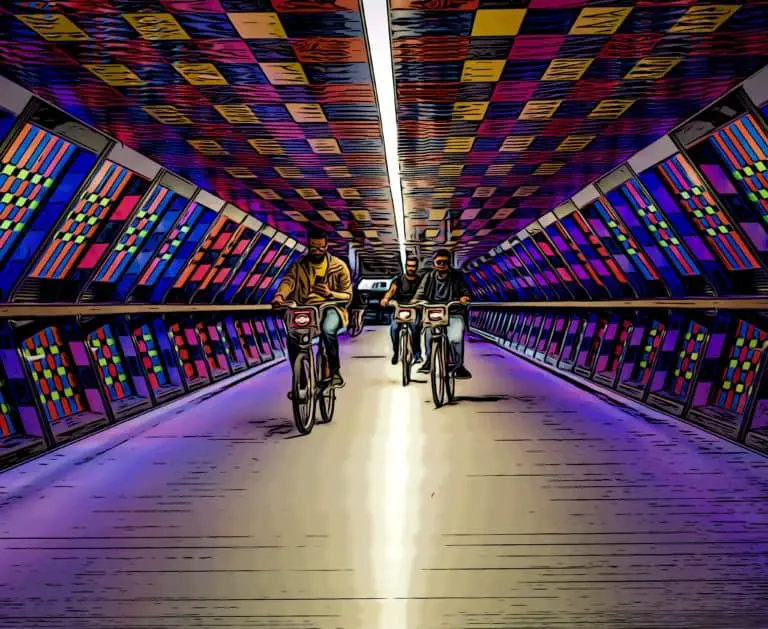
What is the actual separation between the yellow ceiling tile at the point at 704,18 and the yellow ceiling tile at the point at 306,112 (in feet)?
8.81

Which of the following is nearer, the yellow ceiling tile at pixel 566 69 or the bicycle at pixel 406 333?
the yellow ceiling tile at pixel 566 69

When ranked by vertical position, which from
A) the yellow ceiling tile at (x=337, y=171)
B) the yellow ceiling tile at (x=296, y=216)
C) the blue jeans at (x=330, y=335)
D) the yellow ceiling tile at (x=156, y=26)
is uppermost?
the yellow ceiling tile at (x=156, y=26)

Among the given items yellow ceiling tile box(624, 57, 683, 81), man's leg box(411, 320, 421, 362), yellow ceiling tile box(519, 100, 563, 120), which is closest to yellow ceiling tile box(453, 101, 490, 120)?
yellow ceiling tile box(519, 100, 563, 120)

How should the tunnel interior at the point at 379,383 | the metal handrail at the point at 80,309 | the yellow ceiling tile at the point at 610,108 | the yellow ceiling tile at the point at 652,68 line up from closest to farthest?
1. the tunnel interior at the point at 379,383
2. the yellow ceiling tile at the point at 652,68
3. the metal handrail at the point at 80,309
4. the yellow ceiling tile at the point at 610,108

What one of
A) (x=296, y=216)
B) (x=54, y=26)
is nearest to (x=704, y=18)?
(x=54, y=26)

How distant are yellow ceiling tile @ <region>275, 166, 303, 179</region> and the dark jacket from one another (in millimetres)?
1887

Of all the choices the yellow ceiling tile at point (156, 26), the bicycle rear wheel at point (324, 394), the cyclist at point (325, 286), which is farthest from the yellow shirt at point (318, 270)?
the yellow ceiling tile at point (156, 26)

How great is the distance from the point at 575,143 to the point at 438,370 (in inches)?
104

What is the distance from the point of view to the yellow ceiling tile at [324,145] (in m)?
6.90

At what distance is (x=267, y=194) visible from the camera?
9992mm

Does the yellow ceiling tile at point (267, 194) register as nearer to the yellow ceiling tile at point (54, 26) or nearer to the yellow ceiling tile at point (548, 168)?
the yellow ceiling tile at point (548, 168)

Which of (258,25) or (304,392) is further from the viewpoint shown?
(304,392)

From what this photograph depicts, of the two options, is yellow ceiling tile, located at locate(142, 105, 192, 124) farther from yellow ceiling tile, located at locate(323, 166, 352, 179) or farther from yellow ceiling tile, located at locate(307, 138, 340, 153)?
yellow ceiling tile, located at locate(323, 166, 352, 179)

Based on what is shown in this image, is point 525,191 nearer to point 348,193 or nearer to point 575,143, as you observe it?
point 348,193
